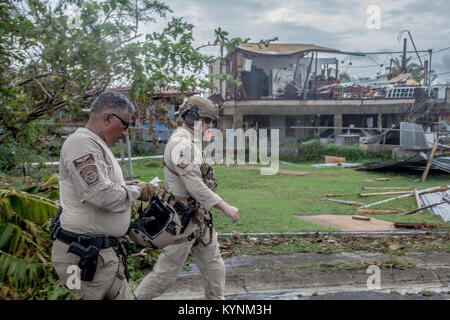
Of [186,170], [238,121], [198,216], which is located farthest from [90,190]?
[238,121]

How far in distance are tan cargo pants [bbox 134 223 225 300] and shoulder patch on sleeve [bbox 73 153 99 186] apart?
133 centimetres

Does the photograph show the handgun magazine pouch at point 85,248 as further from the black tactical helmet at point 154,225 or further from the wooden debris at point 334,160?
the wooden debris at point 334,160

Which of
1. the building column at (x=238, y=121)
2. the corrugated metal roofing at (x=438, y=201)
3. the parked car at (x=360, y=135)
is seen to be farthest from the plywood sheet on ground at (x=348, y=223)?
the building column at (x=238, y=121)

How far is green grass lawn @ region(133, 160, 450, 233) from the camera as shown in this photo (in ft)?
25.0

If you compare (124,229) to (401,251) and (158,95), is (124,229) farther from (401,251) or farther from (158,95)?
(158,95)

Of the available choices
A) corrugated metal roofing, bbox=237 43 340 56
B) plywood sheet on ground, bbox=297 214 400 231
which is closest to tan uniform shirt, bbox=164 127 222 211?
plywood sheet on ground, bbox=297 214 400 231

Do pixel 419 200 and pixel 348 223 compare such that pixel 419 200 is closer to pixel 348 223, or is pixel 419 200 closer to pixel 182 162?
pixel 348 223

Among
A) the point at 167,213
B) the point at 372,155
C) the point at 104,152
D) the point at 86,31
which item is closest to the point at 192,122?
the point at 167,213

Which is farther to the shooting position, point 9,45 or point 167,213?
point 9,45

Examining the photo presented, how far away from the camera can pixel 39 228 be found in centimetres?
453

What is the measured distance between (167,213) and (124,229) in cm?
38

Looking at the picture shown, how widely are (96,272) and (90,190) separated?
532 mm

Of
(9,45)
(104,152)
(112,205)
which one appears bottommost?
(112,205)

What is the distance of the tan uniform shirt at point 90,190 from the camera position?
2.54 metres
